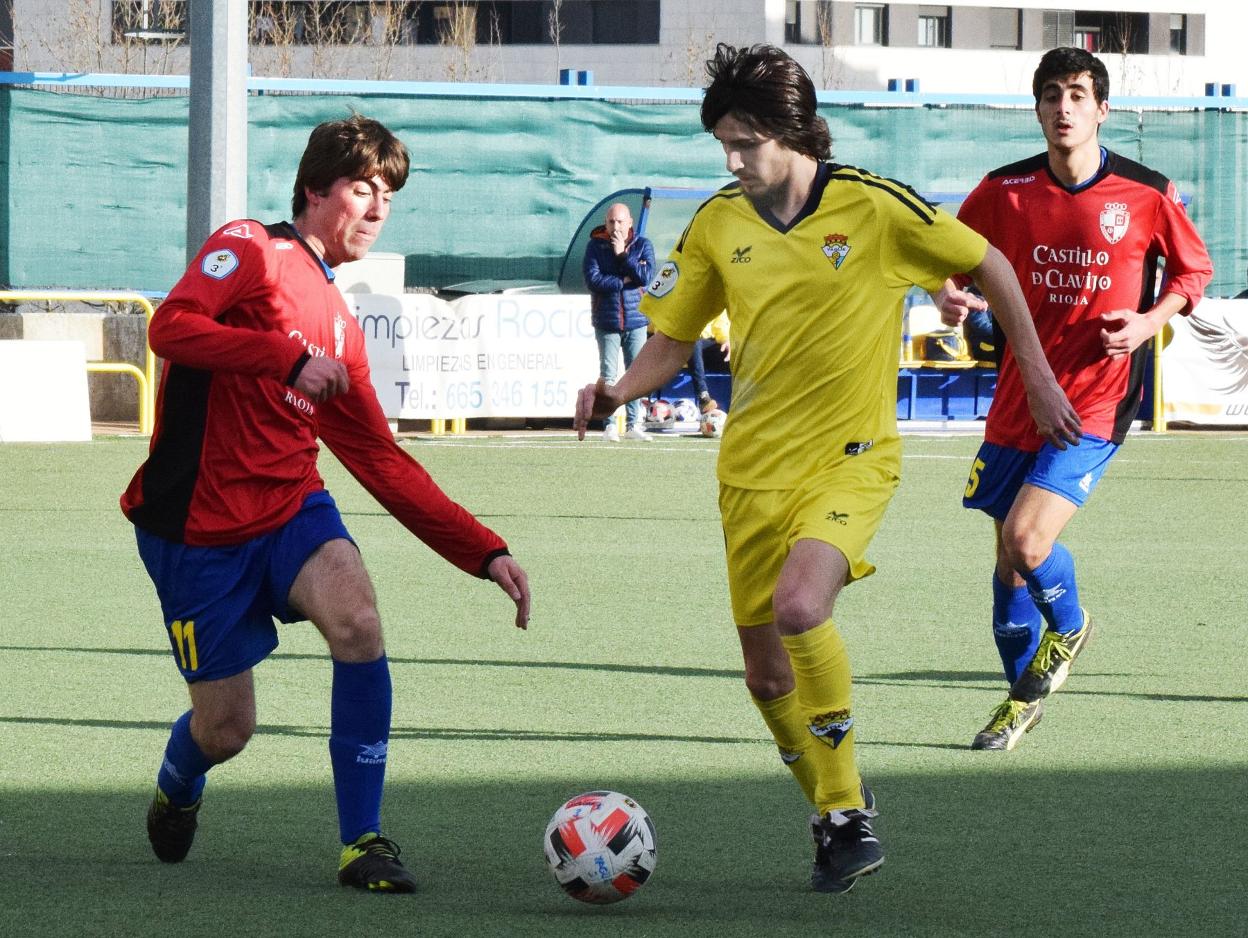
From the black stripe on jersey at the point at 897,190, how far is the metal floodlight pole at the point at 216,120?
6.66 metres

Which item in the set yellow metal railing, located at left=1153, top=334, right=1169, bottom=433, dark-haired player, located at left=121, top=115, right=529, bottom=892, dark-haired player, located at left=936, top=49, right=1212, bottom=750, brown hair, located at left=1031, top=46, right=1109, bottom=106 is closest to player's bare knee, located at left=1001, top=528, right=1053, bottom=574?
dark-haired player, located at left=936, top=49, right=1212, bottom=750

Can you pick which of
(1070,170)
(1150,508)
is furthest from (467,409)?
(1070,170)

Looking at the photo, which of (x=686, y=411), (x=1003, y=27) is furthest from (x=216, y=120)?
(x=1003, y=27)

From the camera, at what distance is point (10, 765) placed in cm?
603

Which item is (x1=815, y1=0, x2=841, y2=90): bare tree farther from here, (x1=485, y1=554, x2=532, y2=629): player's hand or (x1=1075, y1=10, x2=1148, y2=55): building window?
(x1=485, y1=554, x2=532, y2=629): player's hand

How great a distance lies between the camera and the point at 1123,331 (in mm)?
6641

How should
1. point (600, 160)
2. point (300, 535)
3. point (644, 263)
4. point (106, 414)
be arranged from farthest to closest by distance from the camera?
point (600, 160), point (106, 414), point (644, 263), point (300, 535)

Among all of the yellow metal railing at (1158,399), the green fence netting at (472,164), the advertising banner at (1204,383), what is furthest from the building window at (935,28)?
the yellow metal railing at (1158,399)

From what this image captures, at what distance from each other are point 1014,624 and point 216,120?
6.19m

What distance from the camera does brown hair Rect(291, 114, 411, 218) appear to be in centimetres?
475

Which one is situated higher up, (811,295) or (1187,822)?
(811,295)

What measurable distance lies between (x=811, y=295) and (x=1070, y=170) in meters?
2.08

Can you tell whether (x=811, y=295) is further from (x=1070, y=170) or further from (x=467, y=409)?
(x=467, y=409)

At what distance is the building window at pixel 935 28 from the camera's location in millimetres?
57875
